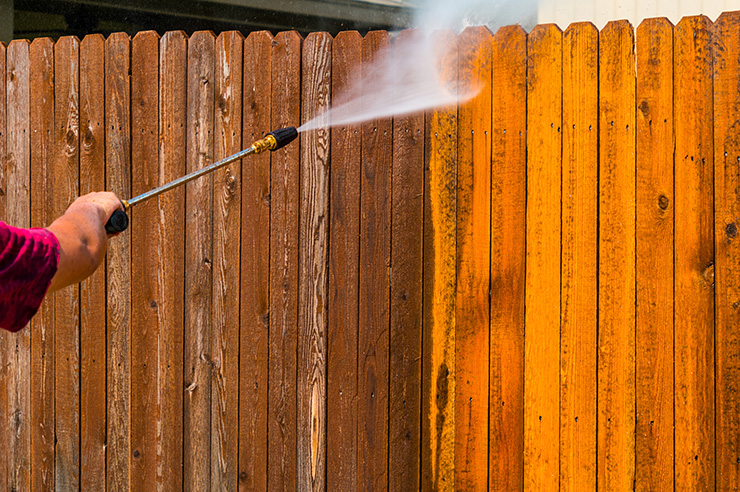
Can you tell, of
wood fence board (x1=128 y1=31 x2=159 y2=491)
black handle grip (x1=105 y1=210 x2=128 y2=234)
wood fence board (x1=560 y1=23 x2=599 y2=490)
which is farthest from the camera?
wood fence board (x1=128 y1=31 x2=159 y2=491)

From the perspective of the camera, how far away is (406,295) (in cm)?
307

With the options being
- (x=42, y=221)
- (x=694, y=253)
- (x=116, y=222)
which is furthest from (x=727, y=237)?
(x=42, y=221)

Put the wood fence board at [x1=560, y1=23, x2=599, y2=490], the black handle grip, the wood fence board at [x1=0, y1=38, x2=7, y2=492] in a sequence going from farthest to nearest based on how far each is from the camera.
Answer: the wood fence board at [x1=0, y1=38, x2=7, y2=492] < the wood fence board at [x1=560, y1=23, x2=599, y2=490] < the black handle grip

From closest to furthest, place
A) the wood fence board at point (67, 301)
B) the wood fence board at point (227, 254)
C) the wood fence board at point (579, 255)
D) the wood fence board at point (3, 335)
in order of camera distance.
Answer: the wood fence board at point (579, 255) < the wood fence board at point (227, 254) < the wood fence board at point (67, 301) < the wood fence board at point (3, 335)

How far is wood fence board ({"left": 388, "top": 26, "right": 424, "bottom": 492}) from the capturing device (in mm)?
3049

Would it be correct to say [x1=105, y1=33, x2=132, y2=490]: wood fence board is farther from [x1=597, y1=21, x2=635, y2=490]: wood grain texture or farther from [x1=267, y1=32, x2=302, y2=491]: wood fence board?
[x1=597, y1=21, x2=635, y2=490]: wood grain texture

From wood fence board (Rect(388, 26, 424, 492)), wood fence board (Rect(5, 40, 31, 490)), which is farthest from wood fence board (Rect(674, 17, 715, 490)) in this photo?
wood fence board (Rect(5, 40, 31, 490))

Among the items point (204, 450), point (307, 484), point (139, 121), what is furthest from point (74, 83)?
point (307, 484)

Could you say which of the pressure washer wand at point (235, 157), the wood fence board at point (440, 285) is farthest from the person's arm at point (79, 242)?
the wood fence board at point (440, 285)

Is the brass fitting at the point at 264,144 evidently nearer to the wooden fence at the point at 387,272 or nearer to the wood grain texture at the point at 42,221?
the wooden fence at the point at 387,272

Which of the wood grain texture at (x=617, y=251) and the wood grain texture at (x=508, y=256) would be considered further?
the wood grain texture at (x=508, y=256)

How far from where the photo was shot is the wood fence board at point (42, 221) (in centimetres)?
351

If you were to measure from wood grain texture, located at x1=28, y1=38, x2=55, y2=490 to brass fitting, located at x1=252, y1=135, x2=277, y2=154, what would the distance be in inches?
59.1

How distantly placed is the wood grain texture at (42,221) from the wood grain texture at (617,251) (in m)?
2.78
